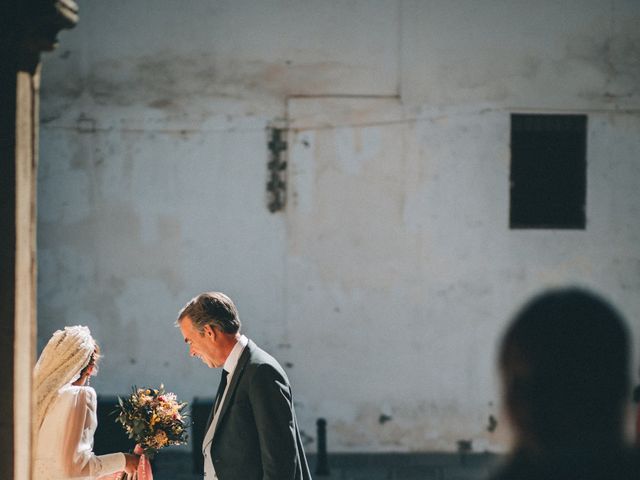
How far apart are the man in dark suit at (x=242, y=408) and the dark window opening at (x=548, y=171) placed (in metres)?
6.75

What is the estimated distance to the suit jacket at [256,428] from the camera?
416 centimetres

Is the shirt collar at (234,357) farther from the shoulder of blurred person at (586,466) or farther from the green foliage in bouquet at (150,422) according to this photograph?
the shoulder of blurred person at (586,466)

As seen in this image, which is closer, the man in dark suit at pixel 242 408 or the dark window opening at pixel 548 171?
the man in dark suit at pixel 242 408

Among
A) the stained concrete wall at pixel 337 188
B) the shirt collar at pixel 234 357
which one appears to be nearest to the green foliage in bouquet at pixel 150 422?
the shirt collar at pixel 234 357

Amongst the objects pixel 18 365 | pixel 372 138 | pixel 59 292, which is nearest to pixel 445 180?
pixel 372 138

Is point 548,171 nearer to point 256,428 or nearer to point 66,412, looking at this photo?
point 256,428

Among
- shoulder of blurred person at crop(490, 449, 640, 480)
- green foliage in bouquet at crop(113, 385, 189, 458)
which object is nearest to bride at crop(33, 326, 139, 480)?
green foliage in bouquet at crop(113, 385, 189, 458)

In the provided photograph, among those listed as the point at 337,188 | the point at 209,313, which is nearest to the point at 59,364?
the point at 209,313

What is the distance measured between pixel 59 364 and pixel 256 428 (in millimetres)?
1157

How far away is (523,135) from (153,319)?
4.93 metres

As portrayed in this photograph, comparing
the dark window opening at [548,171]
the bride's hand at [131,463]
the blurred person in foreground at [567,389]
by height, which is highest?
the dark window opening at [548,171]

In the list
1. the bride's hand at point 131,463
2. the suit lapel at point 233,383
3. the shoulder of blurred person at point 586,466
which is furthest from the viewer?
the bride's hand at point 131,463

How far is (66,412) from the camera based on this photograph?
14.9 feet

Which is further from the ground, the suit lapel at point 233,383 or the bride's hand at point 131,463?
the suit lapel at point 233,383
